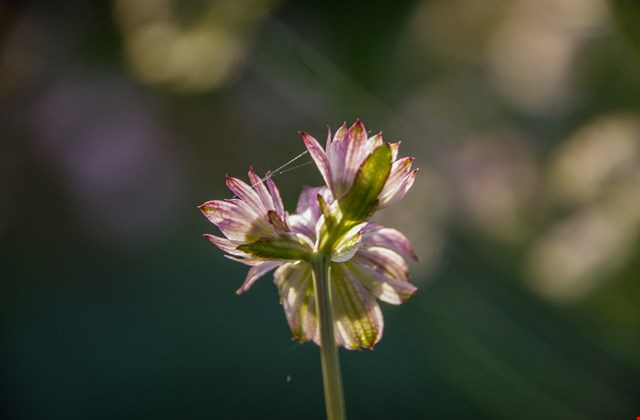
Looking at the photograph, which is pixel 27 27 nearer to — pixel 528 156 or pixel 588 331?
pixel 528 156

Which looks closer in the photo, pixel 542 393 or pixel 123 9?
pixel 542 393

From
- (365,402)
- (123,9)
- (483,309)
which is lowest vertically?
(365,402)

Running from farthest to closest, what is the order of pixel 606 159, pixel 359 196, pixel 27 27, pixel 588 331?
pixel 27 27 → pixel 588 331 → pixel 606 159 → pixel 359 196

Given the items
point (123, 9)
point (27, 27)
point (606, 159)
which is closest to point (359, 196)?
point (606, 159)

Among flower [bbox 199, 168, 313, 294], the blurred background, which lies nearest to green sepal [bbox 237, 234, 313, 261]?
flower [bbox 199, 168, 313, 294]

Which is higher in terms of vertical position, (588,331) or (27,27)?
(27,27)

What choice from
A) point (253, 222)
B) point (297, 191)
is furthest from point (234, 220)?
point (297, 191)

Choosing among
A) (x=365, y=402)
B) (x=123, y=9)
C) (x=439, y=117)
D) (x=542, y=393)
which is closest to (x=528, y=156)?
(x=439, y=117)

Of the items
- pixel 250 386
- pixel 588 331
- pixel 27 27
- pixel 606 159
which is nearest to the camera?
pixel 606 159
